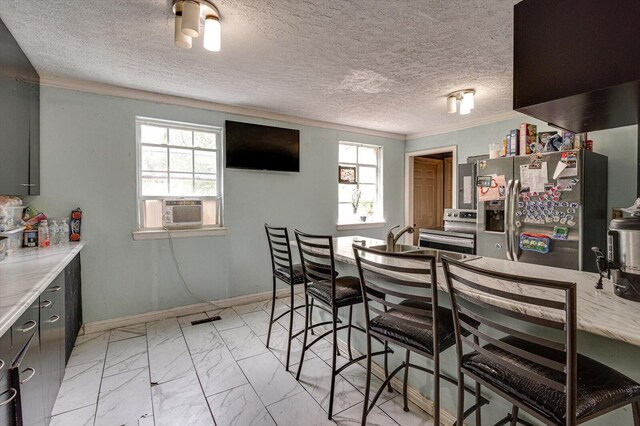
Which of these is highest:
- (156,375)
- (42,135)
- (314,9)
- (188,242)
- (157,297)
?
(314,9)

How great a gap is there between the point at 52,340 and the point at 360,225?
3.83 meters

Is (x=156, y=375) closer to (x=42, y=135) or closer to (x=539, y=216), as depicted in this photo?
(x=42, y=135)

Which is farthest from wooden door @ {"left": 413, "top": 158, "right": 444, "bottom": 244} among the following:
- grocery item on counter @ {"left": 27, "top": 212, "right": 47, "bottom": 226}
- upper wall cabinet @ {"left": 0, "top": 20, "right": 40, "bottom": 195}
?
upper wall cabinet @ {"left": 0, "top": 20, "right": 40, "bottom": 195}

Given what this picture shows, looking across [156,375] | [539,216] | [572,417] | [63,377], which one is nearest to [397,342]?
[572,417]

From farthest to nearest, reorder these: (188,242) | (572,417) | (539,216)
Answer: (188,242)
(539,216)
(572,417)

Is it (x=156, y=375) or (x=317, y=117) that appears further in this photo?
(x=317, y=117)

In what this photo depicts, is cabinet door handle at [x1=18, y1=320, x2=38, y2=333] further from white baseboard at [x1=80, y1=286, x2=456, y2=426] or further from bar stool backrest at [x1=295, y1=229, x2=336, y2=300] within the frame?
white baseboard at [x1=80, y1=286, x2=456, y2=426]

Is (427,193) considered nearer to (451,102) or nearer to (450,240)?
(450,240)

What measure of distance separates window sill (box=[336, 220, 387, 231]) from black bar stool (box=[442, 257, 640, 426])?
136 inches

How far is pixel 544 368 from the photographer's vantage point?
1056 mm

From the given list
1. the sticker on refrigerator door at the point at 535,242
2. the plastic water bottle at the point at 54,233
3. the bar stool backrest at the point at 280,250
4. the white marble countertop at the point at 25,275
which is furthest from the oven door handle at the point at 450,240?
the plastic water bottle at the point at 54,233

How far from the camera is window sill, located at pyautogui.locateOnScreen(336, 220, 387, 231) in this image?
468cm

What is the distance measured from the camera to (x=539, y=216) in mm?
2750

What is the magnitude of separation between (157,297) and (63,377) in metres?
1.16
